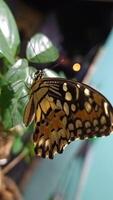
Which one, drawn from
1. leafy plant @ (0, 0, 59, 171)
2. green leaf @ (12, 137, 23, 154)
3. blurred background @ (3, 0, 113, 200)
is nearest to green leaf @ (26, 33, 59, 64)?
leafy plant @ (0, 0, 59, 171)

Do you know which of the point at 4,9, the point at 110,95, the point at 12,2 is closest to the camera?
the point at 4,9

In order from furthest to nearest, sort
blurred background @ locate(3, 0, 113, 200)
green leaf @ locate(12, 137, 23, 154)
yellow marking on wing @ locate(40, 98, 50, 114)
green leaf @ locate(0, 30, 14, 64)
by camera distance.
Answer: blurred background @ locate(3, 0, 113, 200)
green leaf @ locate(12, 137, 23, 154)
yellow marking on wing @ locate(40, 98, 50, 114)
green leaf @ locate(0, 30, 14, 64)

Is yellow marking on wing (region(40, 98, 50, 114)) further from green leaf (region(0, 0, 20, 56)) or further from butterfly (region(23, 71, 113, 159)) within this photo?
green leaf (region(0, 0, 20, 56))

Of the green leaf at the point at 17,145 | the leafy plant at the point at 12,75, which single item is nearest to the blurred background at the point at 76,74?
the green leaf at the point at 17,145

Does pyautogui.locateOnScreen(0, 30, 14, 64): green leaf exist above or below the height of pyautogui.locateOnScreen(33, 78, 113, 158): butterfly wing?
above

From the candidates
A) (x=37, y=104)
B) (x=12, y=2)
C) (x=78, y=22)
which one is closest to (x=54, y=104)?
(x=37, y=104)

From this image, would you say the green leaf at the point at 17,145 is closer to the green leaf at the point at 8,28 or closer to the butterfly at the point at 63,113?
the butterfly at the point at 63,113

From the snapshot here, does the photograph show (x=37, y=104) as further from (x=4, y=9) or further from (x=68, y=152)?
(x=68, y=152)

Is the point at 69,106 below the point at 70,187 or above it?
above
